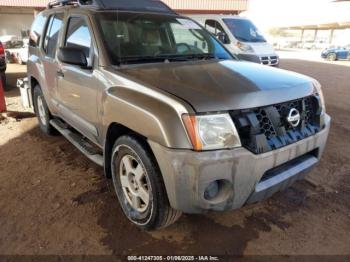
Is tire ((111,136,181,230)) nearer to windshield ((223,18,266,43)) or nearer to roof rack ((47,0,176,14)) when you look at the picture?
roof rack ((47,0,176,14))

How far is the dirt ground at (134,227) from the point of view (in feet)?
8.57

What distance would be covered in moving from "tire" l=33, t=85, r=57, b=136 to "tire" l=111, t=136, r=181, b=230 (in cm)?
245

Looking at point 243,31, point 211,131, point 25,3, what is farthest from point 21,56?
point 211,131

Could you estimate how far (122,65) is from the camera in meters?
2.95

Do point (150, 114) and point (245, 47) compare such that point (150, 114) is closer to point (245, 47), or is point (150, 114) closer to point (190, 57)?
point (190, 57)

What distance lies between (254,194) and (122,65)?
159 centimetres

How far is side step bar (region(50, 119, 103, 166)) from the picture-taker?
331 centimetres

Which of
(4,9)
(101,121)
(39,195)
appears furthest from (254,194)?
(4,9)

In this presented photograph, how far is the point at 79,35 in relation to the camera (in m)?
3.42

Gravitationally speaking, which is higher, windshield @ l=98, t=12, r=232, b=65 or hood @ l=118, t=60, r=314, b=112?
windshield @ l=98, t=12, r=232, b=65

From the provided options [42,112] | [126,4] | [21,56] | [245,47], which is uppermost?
[126,4]

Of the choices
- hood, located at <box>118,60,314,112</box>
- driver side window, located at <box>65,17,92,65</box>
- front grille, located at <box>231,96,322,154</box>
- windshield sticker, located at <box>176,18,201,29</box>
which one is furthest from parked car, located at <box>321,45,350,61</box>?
driver side window, located at <box>65,17,92,65</box>

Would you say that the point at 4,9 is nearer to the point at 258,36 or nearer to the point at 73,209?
the point at 258,36

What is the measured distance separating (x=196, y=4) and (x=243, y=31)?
13.4 meters
